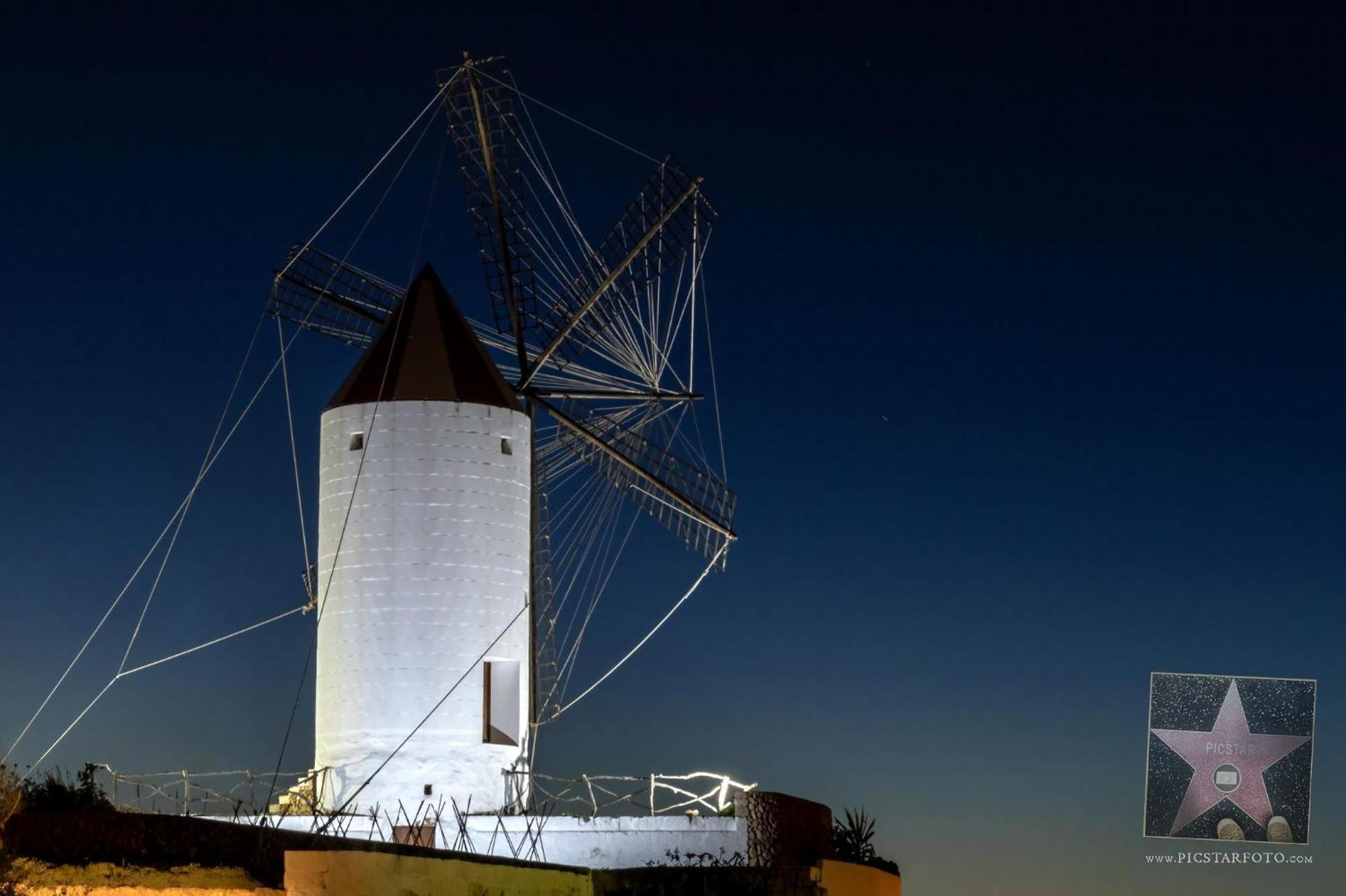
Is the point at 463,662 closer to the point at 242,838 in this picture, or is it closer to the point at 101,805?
the point at 101,805

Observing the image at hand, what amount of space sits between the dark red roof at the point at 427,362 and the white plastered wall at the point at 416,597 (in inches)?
8.9

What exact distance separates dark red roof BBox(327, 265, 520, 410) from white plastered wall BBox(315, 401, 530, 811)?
0.74 ft

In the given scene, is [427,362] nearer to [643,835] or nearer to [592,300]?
[592,300]

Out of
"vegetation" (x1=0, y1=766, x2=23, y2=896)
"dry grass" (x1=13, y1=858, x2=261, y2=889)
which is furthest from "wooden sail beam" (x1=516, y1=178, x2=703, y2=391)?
"dry grass" (x1=13, y1=858, x2=261, y2=889)

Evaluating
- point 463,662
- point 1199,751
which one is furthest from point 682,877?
point 1199,751

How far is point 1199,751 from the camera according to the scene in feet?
122

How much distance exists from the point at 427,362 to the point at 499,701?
5.37 metres

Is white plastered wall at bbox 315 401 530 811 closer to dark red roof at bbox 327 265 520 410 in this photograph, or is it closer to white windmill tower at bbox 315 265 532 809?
white windmill tower at bbox 315 265 532 809

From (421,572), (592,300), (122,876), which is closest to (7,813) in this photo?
(122,876)

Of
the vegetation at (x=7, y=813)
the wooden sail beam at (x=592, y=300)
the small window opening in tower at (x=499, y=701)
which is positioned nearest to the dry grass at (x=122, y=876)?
the vegetation at (x=7, y=813)

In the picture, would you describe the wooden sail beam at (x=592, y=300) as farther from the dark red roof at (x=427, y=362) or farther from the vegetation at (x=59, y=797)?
the vegetation at (x=59, y=797)

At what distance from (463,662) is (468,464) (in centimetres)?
303

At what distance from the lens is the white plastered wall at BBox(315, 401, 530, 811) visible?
3130 cm

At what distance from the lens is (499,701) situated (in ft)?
105
